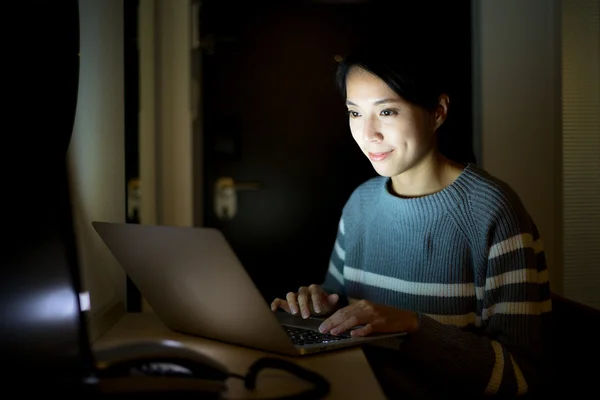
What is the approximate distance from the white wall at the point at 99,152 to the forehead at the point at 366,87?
0.50m

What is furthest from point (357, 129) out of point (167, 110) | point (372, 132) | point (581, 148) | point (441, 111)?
point (581, 148)

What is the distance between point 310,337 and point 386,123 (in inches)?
19.2

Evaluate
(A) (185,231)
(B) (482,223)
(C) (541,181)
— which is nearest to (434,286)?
(B) (482,223)

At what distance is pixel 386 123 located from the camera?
1139mm

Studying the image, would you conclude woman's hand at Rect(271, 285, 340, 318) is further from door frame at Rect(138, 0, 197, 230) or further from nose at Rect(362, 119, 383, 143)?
door frame at Rect(138, 0, 197, 230)

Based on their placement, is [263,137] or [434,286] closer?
[434,286]

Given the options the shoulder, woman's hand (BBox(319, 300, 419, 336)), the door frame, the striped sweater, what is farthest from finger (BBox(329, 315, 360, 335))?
the door frame

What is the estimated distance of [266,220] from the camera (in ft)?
7.35

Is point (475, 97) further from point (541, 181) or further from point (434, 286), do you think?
point (434, 286)

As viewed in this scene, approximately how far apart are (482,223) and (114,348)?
28.4 inches

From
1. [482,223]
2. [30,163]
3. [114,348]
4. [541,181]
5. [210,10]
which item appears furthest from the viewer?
[210,10]

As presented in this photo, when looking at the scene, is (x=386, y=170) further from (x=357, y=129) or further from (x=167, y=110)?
(x=167, y=110)

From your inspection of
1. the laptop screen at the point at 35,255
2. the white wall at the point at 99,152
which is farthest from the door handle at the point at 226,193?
the laptop screen at the point at 35,255

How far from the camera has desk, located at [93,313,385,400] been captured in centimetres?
64
